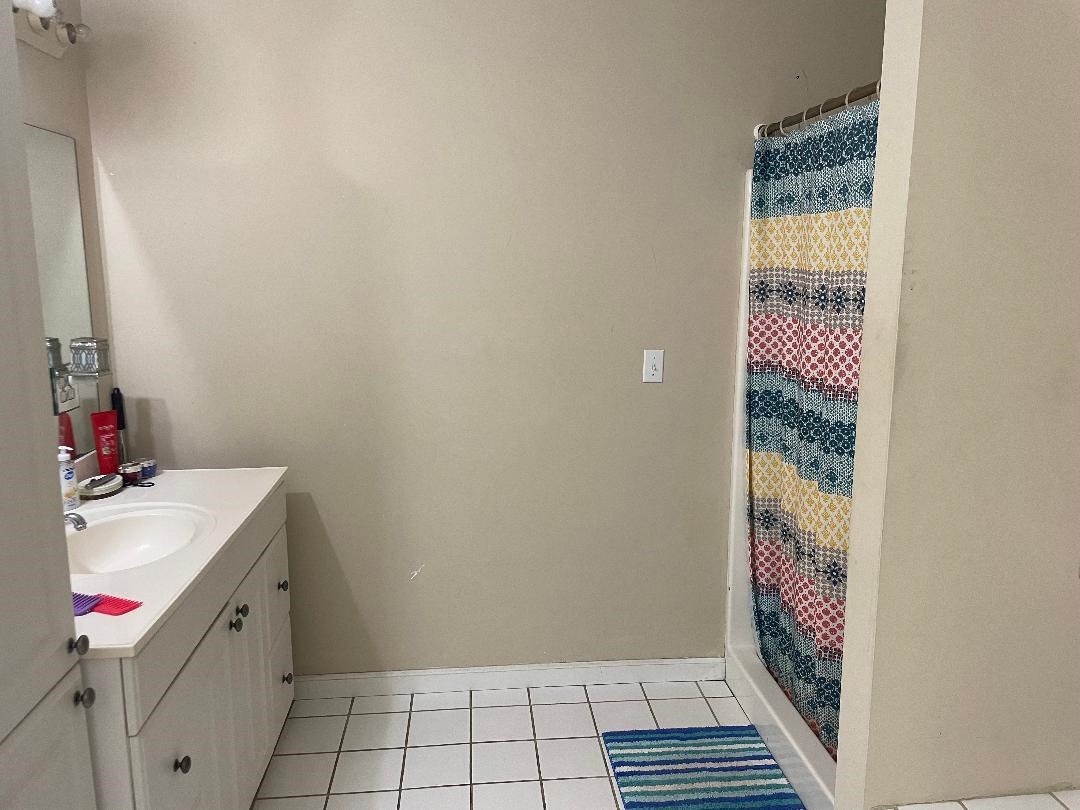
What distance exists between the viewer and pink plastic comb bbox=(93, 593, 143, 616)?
57.4 inches

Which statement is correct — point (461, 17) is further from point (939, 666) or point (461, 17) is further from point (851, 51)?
point (939, 666)

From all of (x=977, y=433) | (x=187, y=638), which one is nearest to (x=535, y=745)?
(x=187, y=638)

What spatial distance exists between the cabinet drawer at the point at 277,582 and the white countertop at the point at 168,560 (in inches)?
7.4

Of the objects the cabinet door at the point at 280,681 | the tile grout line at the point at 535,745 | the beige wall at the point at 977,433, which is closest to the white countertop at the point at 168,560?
the cabinet door at the point at 280,681

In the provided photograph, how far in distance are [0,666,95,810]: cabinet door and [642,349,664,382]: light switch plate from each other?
1820 millimetres

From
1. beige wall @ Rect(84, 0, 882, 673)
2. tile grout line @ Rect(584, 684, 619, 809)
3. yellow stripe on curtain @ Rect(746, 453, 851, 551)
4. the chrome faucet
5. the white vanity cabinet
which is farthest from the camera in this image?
beige wall @ Rect(84, 0, 882, 673)

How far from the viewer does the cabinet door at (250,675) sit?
77.1 inches

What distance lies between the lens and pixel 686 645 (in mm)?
2871

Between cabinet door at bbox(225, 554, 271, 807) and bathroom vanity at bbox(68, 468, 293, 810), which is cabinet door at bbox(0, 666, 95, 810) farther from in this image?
cabinet door at bbox(225, 554, 271, 807)

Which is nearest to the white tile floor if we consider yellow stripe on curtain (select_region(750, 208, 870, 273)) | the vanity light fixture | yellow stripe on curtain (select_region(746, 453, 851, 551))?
yellow stripe on curtain (select_region(746, 453, 851, 551))

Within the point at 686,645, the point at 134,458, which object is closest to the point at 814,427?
the point at 686,645

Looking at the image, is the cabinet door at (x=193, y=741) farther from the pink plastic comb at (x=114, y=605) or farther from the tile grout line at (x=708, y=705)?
the tile grout line at (x=708, y=705)

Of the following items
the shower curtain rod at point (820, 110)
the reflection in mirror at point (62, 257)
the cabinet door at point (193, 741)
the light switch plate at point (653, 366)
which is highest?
the shower curtain rod at point (820, 110)

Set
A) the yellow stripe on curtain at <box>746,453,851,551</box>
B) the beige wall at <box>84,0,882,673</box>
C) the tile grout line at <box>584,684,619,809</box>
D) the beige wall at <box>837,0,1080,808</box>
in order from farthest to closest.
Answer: the beige wall at <box>84,0,882,673</box>, the tile grout line at <box>584,684,619,809</box>, the yellow stripe on curtain at <box>746,453,851,551</box>, the beige wall at <box>837,0,1080,808</box>
